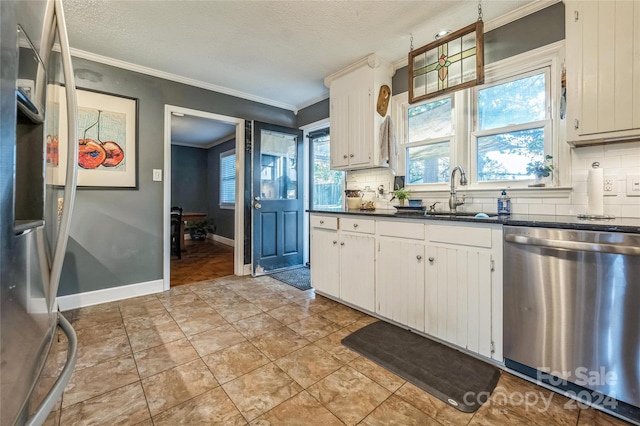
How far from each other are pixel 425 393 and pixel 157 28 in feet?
10.9

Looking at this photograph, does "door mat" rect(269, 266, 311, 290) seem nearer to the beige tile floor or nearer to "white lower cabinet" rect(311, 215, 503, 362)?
"white lower cabinet" rect(311, 215, 503, 362)

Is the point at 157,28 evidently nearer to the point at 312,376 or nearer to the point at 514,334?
the point at 312,376

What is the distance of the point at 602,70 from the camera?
5.29 ft

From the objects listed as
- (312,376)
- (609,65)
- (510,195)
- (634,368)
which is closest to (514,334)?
(634,368)

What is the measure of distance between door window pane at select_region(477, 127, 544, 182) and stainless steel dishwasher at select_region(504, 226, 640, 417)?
2.75ft

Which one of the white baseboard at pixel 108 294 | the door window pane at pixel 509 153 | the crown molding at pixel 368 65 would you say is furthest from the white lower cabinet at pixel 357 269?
the white baseboard at pixel 108 294

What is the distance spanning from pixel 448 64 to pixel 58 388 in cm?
293

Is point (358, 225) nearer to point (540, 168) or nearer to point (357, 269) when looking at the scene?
point (357, 269)

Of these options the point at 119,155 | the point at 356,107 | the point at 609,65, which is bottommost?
the point at 119,155

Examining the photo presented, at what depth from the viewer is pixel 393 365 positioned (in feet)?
5.66

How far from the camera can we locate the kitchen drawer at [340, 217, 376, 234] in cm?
239

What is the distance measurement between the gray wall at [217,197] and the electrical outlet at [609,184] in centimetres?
571

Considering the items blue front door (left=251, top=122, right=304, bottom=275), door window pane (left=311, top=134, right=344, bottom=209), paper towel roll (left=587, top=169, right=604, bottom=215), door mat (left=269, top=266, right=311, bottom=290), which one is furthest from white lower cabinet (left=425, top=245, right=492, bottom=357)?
blue front door (left=251, top=122, right=304, bottom=275)

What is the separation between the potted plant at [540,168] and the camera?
6.57ft
